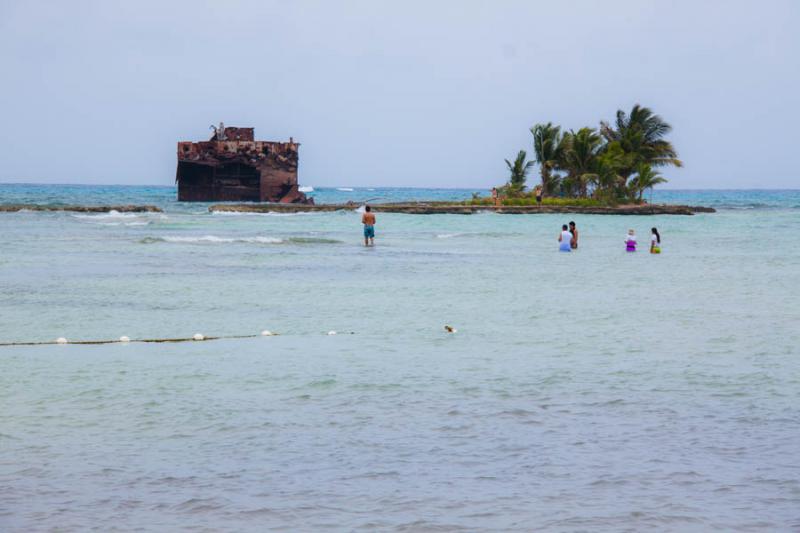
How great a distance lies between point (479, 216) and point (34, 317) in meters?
44.3

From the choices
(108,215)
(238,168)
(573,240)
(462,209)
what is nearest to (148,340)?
(573,240)

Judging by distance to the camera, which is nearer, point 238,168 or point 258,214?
point 258,214

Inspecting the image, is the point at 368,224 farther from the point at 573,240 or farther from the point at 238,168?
the point at 238,168

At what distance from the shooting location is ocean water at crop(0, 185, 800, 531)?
5.49 metres

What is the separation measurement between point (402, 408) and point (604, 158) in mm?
50910

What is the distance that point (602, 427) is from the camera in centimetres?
720

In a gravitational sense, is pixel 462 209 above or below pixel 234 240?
above

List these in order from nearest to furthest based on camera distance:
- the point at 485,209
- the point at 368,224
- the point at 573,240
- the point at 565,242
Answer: the point at 565,242 < the point at 573,240 < the point at 368,224 < the point at 485,209

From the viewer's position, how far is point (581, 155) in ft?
192

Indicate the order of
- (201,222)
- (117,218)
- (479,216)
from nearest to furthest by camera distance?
(201,222), (117,218), (479,216)

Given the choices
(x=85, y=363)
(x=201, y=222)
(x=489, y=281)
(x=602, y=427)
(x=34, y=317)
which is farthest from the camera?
(x=201, y=222)

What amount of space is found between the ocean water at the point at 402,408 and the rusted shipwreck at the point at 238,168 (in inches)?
2277

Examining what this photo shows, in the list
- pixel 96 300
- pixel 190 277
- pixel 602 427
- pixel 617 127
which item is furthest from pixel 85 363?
pixel 617 127

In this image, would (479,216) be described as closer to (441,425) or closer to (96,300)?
(96,300)
